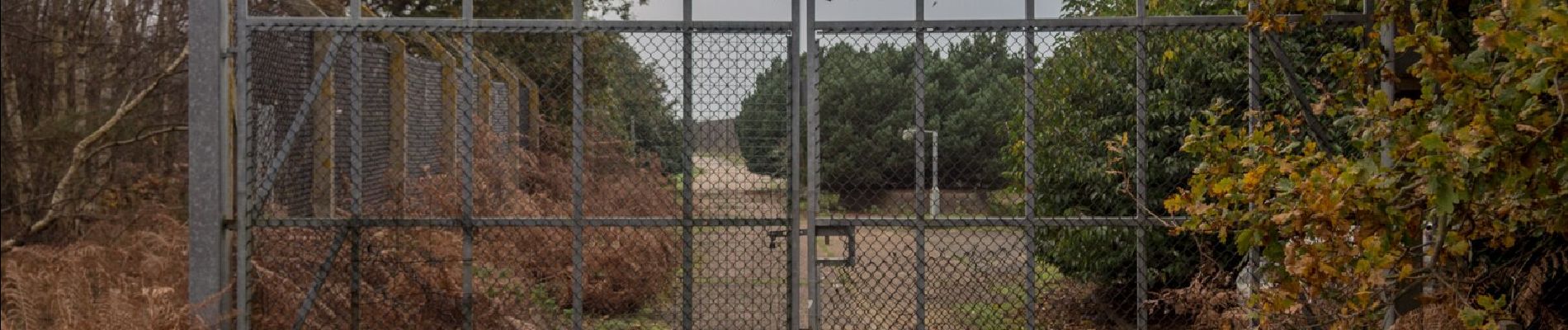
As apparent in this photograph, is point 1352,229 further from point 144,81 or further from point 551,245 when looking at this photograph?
point 144,81

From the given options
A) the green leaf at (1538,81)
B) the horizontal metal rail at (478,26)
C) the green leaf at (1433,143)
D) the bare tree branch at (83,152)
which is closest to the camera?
the green leaf at (1538,81)

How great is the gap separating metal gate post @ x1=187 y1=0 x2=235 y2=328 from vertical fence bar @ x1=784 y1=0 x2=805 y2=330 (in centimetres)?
275

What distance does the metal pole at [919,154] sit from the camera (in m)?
6.32

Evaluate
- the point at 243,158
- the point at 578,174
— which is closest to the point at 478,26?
the point at 578,174

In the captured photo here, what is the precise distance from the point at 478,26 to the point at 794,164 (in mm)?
1647

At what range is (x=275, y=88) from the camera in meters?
6.72

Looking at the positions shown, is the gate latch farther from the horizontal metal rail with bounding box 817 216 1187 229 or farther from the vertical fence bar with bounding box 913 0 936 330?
the vertical fence bar with bounding box 913 0 936 330

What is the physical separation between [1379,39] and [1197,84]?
1.34 metres

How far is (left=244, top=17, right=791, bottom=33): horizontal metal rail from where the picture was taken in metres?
6.20

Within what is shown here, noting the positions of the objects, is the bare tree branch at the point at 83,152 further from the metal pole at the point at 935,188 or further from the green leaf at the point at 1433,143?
the green leaf at the point at 1433,143

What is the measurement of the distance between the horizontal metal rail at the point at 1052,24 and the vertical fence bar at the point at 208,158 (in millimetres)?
2918

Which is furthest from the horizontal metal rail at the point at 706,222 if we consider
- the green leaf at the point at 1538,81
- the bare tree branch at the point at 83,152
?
the bare tree branch at the point at 83,152

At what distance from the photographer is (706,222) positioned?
253 inches

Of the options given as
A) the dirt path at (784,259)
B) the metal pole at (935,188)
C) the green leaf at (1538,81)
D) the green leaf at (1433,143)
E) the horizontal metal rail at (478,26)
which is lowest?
the dirt path at (784,259)
